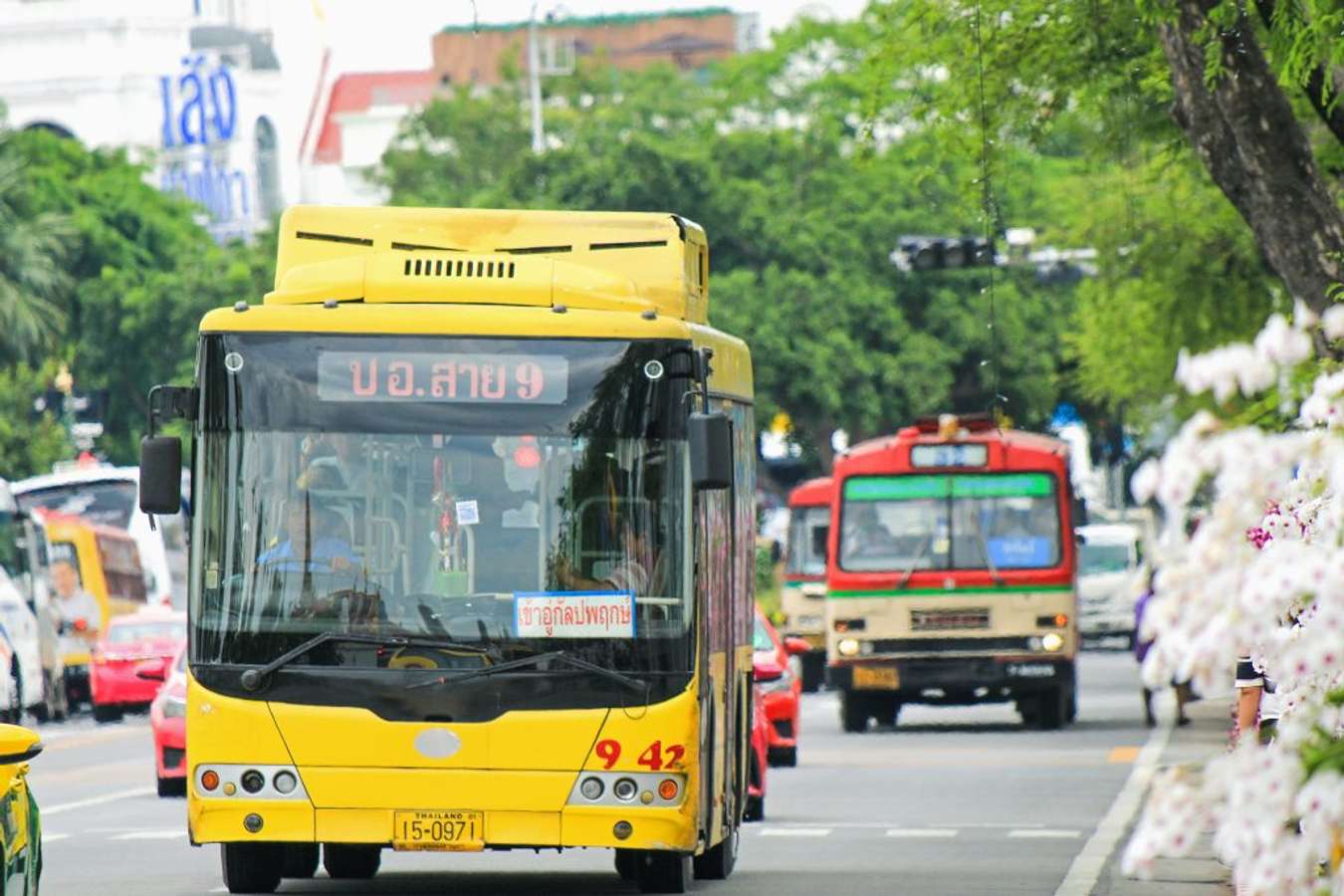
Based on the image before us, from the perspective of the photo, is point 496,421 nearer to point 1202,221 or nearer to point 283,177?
point 1202,221

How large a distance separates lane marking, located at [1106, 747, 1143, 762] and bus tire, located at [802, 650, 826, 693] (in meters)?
14.8

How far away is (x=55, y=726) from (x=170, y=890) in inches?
1067

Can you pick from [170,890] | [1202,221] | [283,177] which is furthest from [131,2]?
[170,890]

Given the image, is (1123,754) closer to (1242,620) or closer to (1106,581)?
Result: (1242,620)

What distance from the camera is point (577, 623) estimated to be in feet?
44.9

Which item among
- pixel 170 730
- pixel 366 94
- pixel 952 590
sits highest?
pixel 366 94

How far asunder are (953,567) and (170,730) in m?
9.97

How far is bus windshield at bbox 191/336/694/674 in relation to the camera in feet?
44.8

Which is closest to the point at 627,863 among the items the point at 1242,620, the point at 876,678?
the point at 1242,620

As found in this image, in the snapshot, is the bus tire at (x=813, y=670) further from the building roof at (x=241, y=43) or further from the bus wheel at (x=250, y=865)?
the building roof at (x=241, y=43)

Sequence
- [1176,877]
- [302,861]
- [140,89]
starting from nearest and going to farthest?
[302,861], [1176,877], [140,89]

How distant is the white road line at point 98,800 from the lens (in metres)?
23.2

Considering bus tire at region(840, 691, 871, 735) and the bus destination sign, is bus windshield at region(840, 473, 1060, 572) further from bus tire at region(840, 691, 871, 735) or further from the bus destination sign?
bus tire at region(840, 691, 871, 735)

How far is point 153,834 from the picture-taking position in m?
20.0
